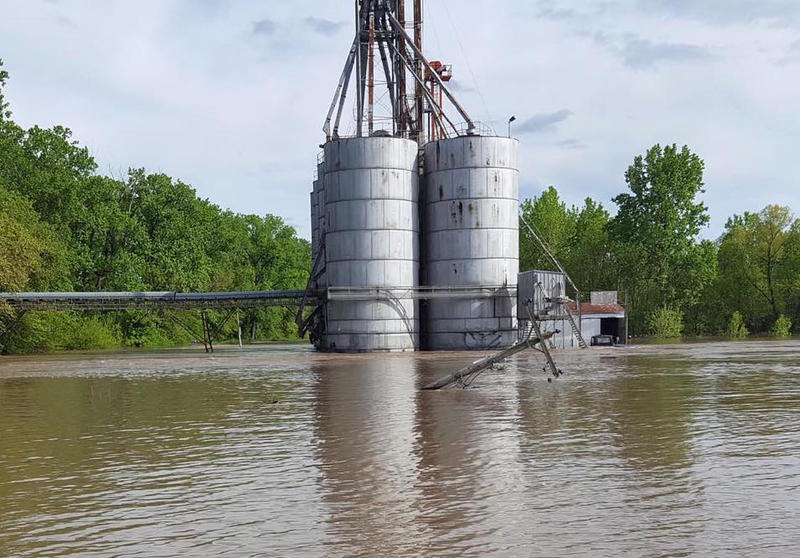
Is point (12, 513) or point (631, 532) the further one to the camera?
point (12, 513)

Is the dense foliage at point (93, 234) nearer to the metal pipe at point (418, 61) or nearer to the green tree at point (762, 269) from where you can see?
the metal pipe at point (418, 61)

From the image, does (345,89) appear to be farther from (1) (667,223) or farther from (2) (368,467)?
(2) (368,467)

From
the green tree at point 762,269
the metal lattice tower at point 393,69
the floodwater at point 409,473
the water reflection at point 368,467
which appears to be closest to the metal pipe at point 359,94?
the metal lattice tower at point 393,69

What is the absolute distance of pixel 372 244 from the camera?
61.1m

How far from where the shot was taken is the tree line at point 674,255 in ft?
311

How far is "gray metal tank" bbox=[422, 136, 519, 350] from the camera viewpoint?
61.1m

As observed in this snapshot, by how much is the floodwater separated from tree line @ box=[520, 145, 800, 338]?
69211 mm

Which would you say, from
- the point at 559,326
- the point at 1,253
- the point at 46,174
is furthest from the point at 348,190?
the point at 46,174

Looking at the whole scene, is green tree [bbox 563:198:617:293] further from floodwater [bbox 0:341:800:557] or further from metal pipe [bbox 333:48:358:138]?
floodwater [bbox 0:341:800:557]

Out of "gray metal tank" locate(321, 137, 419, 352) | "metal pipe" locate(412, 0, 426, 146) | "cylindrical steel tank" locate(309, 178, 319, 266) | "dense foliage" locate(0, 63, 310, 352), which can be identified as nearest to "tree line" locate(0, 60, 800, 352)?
"dense foliage" locate(0, 63, 310, 352)

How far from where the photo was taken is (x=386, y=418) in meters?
21.3

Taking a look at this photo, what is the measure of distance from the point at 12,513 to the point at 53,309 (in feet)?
187

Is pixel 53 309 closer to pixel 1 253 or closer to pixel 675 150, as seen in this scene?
pixel 1 253

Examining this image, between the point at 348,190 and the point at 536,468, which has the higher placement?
the point at 348,190
